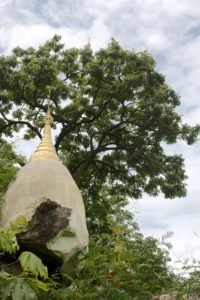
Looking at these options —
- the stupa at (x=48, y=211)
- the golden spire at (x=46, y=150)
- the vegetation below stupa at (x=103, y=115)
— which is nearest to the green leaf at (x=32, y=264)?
the stupa at (x=48, y=211)

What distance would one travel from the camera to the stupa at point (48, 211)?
16.6 feet

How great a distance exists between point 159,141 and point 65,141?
11.9ft

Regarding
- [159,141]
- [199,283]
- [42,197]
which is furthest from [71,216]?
[159,141]

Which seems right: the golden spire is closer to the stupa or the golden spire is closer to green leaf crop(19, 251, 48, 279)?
the stupa

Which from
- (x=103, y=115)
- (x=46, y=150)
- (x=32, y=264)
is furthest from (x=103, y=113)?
(x=32, y=264)

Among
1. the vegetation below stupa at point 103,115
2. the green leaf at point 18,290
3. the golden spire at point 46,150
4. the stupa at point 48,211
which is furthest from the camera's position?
the vegetation below stupa at point 103,115

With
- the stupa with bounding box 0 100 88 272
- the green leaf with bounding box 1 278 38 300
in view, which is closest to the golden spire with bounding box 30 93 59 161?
the stupa with bounding box 0 100 88 272

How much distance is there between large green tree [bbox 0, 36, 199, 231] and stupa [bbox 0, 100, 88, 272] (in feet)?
24.2

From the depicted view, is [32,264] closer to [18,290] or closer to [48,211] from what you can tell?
[18,290]

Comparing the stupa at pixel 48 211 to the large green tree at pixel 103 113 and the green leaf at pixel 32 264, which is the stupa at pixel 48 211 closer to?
the green leaf at pixel 32 264

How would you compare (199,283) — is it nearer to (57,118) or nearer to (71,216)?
(71,216)

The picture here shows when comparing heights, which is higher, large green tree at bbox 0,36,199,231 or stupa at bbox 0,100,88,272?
large green tree at bbox 0,36,199,231

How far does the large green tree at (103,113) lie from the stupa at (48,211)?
7390mm

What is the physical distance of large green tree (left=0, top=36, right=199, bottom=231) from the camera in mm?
13930
